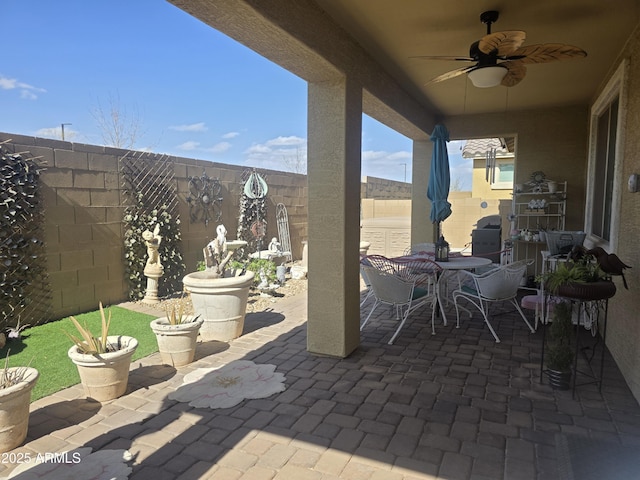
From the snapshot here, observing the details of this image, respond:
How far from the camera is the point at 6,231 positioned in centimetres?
392

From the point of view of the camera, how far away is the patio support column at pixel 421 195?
6.76 meters

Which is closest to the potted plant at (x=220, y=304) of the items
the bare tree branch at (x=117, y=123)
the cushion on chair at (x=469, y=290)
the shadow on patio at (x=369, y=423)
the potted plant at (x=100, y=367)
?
the shadow on patio at (x=369, y=423)

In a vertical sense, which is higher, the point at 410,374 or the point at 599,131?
the point at 599,131

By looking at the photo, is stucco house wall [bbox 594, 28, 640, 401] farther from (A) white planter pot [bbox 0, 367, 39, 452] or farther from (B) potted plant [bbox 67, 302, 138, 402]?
(A) white planter pot [bbox 0, 367, 39, 452]

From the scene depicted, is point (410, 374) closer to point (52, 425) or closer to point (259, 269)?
point (52, 425)

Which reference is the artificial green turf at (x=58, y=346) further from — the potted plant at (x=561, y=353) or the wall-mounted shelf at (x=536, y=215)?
the wall-mounted shelf at (x=536, y=215)

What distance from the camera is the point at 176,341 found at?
3.25m

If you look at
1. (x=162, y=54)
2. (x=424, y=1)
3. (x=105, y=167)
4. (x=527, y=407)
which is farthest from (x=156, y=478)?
(x=162, y=54)

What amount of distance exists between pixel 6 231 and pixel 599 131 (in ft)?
21.9

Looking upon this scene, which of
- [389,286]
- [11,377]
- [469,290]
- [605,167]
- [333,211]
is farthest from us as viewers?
[605,167]

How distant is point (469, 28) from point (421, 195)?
150 inches

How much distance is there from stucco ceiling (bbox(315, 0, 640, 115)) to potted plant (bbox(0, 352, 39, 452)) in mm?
2930

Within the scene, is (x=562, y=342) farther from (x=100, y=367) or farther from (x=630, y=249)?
(x=100, y=367)

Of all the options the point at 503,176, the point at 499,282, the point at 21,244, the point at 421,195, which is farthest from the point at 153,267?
the point at 503,176
